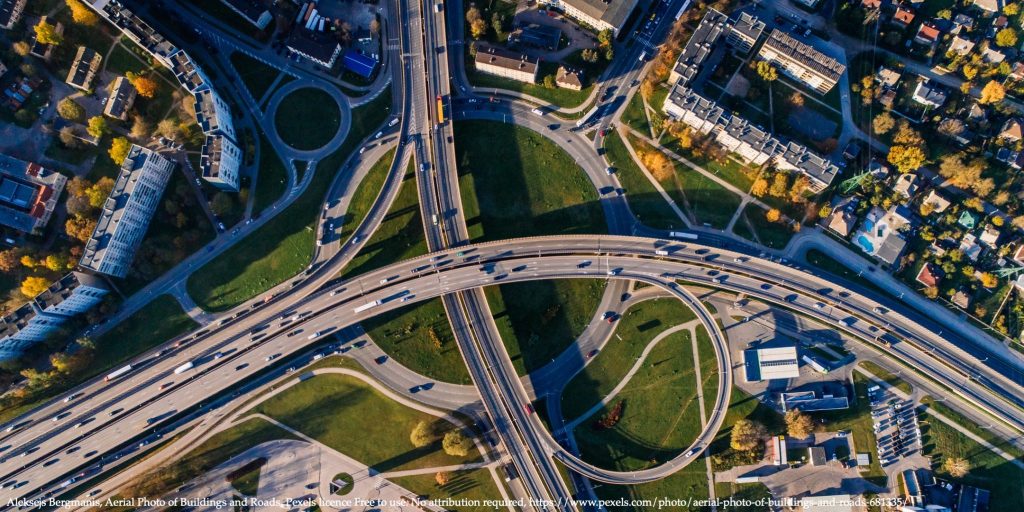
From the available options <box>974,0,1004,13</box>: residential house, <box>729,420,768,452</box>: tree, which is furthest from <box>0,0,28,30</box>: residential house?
<box>974,0,1004,13</box>: residential house

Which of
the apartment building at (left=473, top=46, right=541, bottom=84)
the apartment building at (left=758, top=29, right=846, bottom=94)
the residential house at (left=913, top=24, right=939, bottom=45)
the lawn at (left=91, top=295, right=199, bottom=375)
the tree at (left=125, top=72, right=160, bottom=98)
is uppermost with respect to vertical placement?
the residential house at (left=913, top=24, right=939, bottom=45)

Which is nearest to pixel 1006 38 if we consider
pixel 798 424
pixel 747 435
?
pixel 798 424

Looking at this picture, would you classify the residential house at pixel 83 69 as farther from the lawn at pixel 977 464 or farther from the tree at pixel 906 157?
the lawn at pixel 977 464

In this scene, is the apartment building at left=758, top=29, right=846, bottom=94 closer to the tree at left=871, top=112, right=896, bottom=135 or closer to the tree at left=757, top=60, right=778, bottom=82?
the tree at left=757, top=60, right=778, bottom=82

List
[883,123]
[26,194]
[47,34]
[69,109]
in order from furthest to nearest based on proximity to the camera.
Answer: [883,123]
[69,109]
[26,194]
[47,34]

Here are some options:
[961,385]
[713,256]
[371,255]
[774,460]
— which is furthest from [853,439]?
[371,255]

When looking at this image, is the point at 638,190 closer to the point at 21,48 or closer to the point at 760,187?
the point at 760,187
